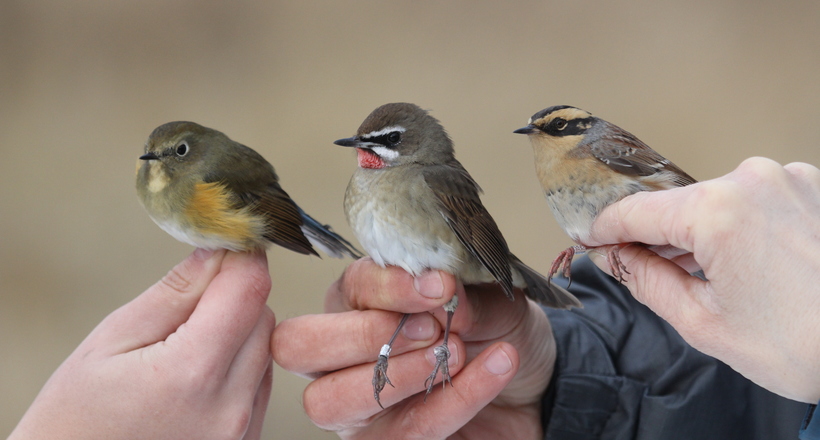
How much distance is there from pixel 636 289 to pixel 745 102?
336cm

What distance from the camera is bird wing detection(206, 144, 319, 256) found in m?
1.99

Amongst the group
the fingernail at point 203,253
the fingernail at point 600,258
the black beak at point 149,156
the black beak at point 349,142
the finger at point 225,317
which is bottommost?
the fingernail at point 600,258

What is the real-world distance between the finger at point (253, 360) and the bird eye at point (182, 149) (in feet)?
1.92

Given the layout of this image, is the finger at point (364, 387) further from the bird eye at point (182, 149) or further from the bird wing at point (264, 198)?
the bird eye at point (182, 149)

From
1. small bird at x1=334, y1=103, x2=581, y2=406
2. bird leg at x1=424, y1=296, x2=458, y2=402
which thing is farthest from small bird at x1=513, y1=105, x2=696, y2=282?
bird leg at x1=424, y1=296, x2=458, y2=402

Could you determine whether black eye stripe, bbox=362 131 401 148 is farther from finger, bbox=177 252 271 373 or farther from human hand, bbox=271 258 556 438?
finger, bbox=177 252 271 373

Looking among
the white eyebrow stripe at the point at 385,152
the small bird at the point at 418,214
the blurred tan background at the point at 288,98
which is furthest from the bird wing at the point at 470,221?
the blurred tan background at the point at 288,98

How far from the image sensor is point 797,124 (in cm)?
410

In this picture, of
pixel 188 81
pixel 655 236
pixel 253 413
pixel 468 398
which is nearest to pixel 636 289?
pixel 655 236

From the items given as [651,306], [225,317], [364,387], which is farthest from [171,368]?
[651,306]

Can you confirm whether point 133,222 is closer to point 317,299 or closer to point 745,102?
point 317,299

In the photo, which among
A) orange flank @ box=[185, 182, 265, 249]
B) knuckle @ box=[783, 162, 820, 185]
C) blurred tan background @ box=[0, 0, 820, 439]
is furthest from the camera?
blurred tan background @ box=[0, 0, 820, 439]

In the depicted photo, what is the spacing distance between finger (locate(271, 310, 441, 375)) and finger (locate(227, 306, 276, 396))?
0.11ft

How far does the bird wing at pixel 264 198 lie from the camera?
1.99 meters
